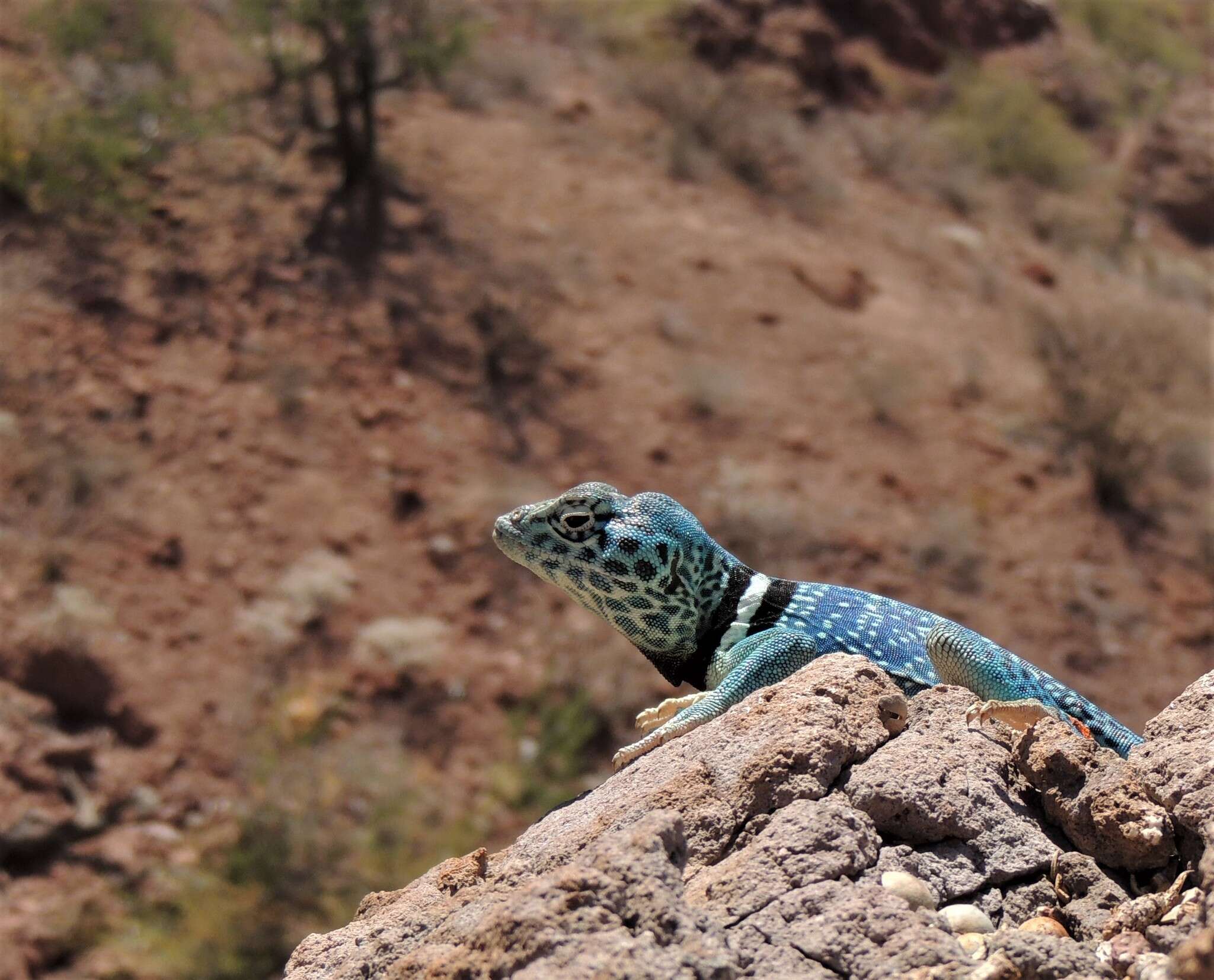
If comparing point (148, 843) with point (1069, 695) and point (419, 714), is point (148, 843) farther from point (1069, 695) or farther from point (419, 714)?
point (1069, 695)

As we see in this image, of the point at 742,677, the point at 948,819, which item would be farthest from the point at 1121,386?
the point at 948,819

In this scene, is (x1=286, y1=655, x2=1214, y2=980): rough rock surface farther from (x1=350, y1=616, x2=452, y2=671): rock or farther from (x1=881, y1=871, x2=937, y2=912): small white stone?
(x1=350, y1=616, x2=452, y2=671): rock

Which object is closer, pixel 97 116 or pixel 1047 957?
pixel 1047 957

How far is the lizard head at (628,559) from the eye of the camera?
4.51 meters

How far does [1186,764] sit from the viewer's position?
11.0 ft

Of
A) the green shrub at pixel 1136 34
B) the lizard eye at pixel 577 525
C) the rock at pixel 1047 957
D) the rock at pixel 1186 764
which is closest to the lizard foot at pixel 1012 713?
the rock at pixel 1186 764

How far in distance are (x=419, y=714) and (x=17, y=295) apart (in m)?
5.70

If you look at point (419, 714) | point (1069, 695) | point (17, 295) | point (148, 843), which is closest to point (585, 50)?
point (17, 295)

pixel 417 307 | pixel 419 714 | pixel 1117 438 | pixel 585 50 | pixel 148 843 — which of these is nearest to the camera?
pixel 148 843

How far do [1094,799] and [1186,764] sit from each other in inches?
9.1

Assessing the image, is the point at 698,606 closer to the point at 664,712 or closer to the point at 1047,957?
the point at 664,712

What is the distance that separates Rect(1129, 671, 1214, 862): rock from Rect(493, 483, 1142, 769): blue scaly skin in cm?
61

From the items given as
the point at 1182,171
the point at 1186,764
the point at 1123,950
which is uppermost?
the point at 1186,764

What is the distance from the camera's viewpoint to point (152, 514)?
496 inches
